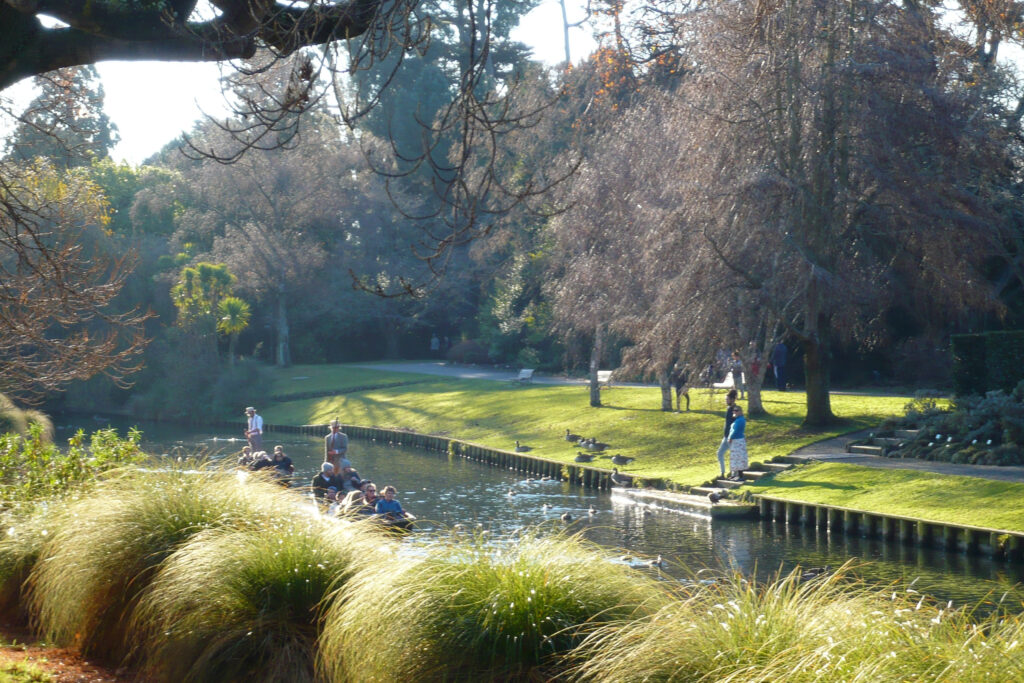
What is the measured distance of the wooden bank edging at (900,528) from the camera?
16188 mm

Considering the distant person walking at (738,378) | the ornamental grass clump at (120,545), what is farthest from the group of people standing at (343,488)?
the distant person walking at (738,378)

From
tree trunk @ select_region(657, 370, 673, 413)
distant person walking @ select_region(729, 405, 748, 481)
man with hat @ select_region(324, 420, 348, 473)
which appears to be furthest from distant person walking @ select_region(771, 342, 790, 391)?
man with hat @ select_region(324, 420, 348, 473)

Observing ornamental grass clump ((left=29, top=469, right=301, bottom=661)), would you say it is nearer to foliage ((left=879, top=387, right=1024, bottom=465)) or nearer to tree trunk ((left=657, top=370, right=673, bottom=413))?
foliage ((left=879, top=387, right=1024, bottom=465))

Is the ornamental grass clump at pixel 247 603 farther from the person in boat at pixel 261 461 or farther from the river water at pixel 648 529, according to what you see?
the person in boat at pixel 261 461

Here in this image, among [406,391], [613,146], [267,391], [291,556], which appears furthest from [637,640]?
[267,391]

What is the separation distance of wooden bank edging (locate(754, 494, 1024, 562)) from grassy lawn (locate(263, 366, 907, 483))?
146 inches

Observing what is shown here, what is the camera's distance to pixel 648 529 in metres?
20.3

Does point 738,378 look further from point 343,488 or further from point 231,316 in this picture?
point 231,316

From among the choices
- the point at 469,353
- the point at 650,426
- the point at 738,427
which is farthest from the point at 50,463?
the point at 469,353

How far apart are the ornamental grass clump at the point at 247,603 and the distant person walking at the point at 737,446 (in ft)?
53.3

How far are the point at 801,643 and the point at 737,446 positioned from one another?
18.6 meters

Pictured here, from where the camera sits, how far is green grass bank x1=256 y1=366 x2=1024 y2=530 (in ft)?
61.3

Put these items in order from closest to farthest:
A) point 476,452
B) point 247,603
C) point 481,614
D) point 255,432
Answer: point 481,614
point 247,603
point 255,432
point 476,452

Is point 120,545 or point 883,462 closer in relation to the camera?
point 120,545
